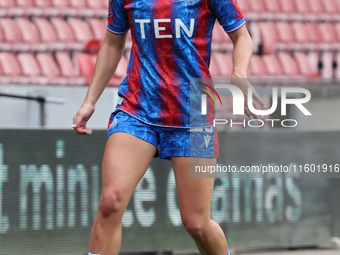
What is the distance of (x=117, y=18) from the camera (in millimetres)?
2146

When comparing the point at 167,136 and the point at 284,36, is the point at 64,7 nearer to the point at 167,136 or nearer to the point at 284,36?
the point at 284,36

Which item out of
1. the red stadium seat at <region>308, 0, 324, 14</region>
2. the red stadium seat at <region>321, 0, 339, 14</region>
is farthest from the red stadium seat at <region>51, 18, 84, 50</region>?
the red stadium seat at <region>321, 0, 339, 14</region>

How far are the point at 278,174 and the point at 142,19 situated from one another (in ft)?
6.83

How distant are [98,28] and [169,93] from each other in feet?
18.5

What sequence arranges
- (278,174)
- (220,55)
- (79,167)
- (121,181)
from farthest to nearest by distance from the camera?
(220,55) < (278,174) < (79,167) < (121,181)

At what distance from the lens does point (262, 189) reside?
3.57m

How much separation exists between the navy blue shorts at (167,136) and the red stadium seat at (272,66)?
5.68m

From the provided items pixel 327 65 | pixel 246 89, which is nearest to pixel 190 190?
pixel 246 89

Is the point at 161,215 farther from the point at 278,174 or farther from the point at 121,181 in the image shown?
the point at 121,181

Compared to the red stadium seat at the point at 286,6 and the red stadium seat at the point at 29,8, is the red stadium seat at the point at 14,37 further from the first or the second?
the red stadium seat at the point at 286,6

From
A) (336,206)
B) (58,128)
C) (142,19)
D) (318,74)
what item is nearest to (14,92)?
(58,128)

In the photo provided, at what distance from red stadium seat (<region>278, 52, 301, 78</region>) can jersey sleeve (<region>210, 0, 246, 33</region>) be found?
226 inches

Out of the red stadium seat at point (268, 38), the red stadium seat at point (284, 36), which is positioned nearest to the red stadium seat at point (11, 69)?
the red stadium seat at point (268, 38)

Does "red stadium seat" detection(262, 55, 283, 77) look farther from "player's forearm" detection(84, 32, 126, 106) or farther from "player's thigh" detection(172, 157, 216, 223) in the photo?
"player's thigh" detection(172, 157, 216, 223)
